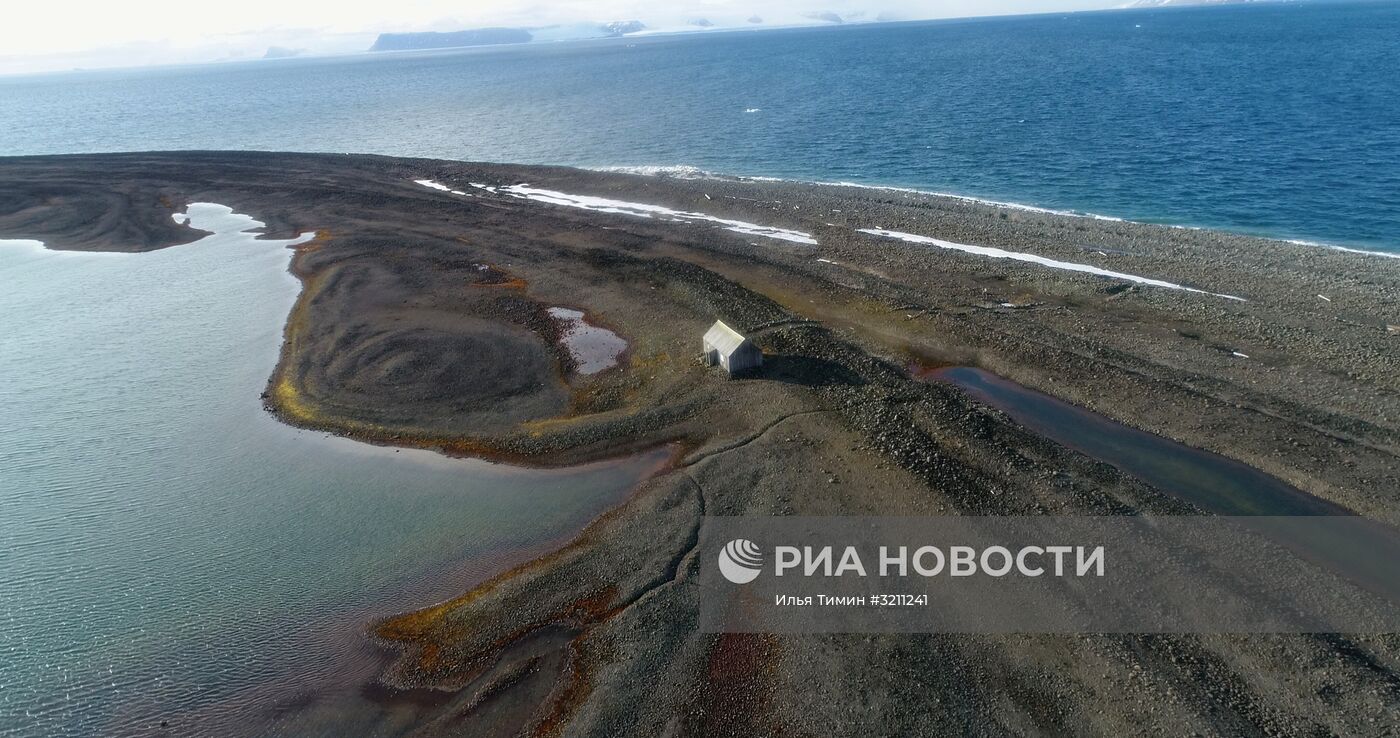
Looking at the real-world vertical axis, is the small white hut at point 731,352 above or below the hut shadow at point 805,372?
above

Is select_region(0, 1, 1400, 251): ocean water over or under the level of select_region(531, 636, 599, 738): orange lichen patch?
over

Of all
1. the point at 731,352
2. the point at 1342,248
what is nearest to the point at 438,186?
the point at 731,352

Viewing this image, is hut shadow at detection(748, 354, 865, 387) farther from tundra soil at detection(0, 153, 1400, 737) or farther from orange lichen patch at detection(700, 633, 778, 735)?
orange lichen patch at detection(700, 633, 778, 735)

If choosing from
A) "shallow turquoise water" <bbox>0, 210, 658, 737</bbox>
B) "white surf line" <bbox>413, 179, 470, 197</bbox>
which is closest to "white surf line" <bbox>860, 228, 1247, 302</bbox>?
"shallow turquoise water" <bbox>0, 210, 658, 737</bbox>

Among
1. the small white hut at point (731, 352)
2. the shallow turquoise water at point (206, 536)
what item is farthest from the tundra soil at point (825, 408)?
the shallow turquoise water at point (206, 536)

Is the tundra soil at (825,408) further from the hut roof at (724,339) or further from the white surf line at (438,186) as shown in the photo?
the white surf line at (438,186)

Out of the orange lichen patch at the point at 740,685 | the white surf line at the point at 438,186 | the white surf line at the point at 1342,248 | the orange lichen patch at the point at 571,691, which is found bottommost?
the white surf line at the point at 1342,248

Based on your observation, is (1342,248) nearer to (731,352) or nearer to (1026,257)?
(1026,257)
